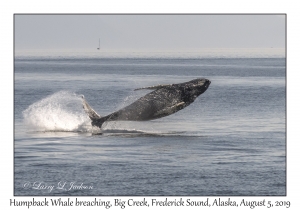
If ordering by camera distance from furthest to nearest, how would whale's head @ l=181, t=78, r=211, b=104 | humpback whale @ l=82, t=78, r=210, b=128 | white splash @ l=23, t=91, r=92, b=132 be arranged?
white splash @ l=23, t=91, r=92, b=132
whale's head @ l=181, t=78, r=211, b=104
humpback whale @ l=82, t=78, r=210, b=128

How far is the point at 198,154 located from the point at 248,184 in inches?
168

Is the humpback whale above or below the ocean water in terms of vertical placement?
above

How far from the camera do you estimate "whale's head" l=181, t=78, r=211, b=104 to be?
31219 mm

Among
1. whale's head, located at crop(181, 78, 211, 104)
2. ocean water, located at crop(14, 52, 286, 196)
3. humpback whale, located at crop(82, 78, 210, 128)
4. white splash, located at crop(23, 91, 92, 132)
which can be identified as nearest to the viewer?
ocean water, located at crop(14, 52, 286, 196)

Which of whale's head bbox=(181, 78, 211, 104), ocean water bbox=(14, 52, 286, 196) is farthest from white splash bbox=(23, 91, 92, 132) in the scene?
whale's head bbox=(181, 78, 211, 104)

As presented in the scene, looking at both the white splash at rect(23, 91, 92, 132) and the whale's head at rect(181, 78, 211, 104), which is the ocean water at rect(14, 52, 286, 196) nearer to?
the white splash at rect(23, 91, 92, 132)

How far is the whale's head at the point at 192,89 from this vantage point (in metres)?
31.2

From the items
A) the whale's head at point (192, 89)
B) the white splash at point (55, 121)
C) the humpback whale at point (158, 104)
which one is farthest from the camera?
the white splash at point (55, 121)

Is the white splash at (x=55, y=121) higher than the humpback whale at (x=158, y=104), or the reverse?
the humpback whale at (x=158, y=104)

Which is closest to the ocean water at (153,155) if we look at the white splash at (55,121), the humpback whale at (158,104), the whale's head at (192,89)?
the white splash at (55,121)

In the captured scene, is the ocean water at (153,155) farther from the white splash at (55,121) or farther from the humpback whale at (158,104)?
the humpback whale at (158,104)

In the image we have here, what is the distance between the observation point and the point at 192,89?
1244 inches
